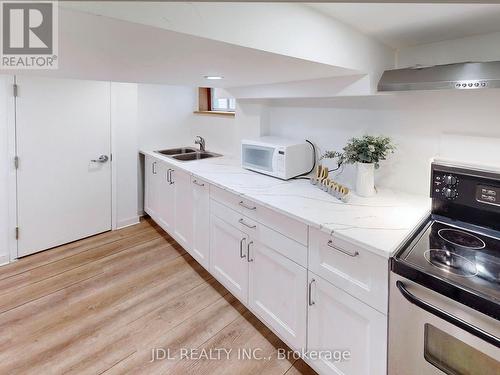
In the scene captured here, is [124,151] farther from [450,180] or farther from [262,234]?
[450,180]

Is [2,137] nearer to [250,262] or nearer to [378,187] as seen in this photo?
[250,262]

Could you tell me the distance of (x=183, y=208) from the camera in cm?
282

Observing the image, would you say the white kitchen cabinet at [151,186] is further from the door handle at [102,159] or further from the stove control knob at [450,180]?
the stove control knob at [450,180]

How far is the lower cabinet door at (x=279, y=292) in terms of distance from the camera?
1627mm

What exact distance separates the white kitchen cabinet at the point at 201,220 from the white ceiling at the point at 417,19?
4.91 feet

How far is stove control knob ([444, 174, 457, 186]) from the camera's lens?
57.8 inches

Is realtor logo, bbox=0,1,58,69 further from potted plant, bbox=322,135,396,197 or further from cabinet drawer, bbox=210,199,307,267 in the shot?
potted plant, bbox=322,135,396,197

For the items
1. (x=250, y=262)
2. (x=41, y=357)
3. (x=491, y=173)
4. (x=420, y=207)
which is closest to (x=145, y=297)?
(x=41, y=357)

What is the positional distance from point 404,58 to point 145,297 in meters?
2.48

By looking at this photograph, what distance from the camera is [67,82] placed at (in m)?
2.94

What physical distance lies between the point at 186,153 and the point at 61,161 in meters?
1.33

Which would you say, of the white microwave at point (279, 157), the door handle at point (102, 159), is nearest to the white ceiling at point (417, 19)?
the white microwave at point (279, 157)

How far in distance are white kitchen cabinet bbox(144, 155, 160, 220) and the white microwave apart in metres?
1.33

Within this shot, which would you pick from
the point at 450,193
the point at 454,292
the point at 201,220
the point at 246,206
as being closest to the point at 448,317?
the point at 454,292
